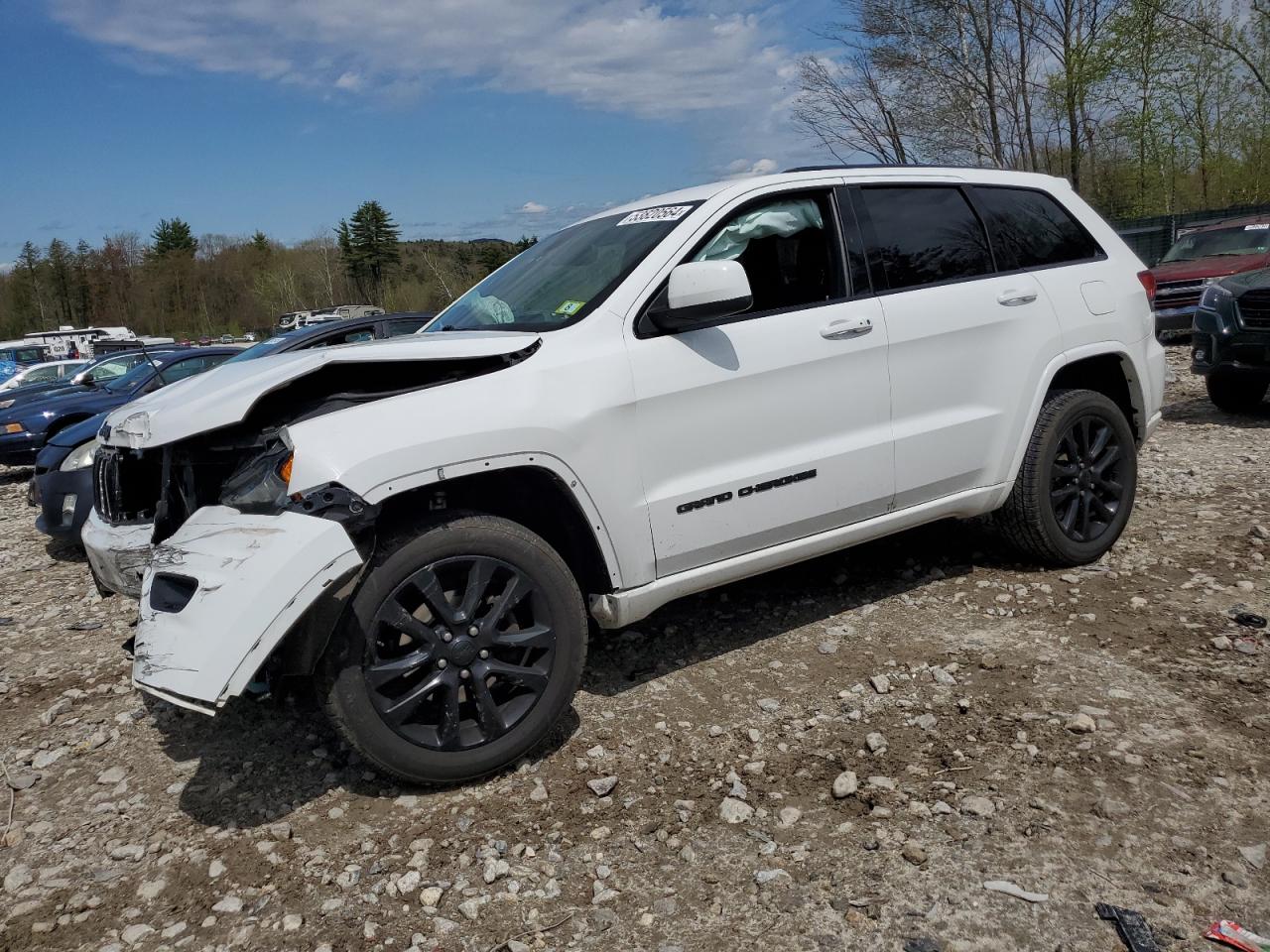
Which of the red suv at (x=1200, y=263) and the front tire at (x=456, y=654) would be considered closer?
the front tire at (x=456, y=654)

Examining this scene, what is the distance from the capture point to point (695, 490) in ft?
10.8

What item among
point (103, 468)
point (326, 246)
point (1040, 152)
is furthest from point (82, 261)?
point (103, 468)

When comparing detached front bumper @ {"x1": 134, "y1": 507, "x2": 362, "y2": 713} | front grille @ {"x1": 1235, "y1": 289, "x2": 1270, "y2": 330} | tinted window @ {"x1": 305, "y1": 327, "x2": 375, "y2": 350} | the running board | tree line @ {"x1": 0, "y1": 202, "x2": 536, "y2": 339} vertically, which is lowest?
the running board

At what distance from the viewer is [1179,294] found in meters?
12.9

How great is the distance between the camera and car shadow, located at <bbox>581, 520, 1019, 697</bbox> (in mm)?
4012

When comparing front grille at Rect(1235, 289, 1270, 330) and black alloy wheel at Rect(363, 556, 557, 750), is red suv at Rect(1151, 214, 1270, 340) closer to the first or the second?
front grille at Rect(1235, 289, 1270, 330)

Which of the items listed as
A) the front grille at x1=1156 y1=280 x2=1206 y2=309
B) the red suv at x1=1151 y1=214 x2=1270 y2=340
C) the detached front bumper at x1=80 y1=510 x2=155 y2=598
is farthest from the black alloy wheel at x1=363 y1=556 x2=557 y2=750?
the front grille at x1=1156 y1=280 x2=1206 y2=309

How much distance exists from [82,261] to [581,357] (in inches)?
4016

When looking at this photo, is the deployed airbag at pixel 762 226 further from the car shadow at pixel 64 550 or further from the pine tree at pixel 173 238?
the pine tree at pixel 173 238

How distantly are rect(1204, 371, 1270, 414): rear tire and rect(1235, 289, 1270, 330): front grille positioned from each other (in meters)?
0.54

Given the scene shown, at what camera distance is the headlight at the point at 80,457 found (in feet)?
20.4

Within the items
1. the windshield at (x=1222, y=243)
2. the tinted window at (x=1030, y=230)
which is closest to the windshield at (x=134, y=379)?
the tinted window at (x=1030, y=230)

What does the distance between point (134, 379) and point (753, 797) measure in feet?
31.2

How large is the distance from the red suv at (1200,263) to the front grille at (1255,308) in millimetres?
4525
